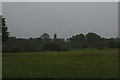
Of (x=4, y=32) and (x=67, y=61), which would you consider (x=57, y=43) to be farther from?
(x=4, y=32)

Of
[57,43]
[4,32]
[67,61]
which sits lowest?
[67,61]

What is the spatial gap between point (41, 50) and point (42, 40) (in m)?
0.65

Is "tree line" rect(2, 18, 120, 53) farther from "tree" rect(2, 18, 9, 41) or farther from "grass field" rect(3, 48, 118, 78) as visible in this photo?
"tree" rect(2, 18, 9, 41)

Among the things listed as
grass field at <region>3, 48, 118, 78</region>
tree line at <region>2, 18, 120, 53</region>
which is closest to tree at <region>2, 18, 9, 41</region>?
tree line at <region>2, 18, 120, 53</region>

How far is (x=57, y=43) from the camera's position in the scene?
8.05 m

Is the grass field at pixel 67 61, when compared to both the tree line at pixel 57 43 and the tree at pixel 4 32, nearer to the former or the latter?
the tree line at pixel 57 43

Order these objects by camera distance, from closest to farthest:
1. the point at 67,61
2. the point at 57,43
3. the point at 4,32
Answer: the point at 67,61 < the point at 57,43 < the point at 4,32

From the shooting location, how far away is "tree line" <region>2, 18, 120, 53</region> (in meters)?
7.48

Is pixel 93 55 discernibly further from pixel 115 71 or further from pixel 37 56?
pixel 37 56

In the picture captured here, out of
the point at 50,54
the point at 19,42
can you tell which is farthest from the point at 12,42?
the point at 50,54

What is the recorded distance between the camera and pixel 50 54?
25.3 feet

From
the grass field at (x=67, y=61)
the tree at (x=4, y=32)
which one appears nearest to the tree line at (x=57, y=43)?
the grass field at (x=67, y=61)

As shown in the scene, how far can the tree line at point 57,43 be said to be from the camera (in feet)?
24.5

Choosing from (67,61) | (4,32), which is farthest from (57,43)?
(4,32)
